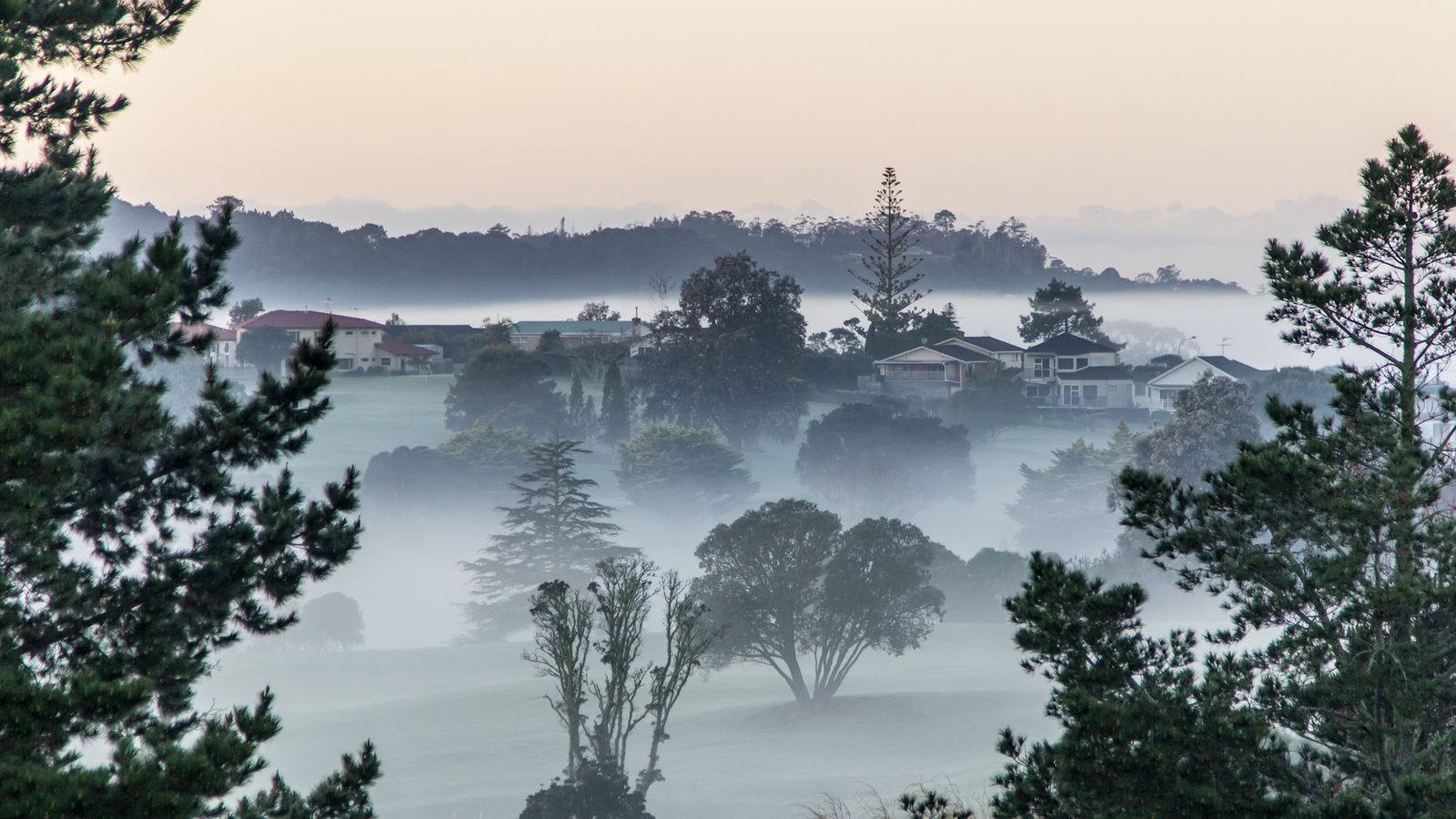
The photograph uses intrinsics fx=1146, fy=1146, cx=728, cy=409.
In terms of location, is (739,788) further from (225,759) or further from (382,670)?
(382,670)

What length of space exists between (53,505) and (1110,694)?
7.52 metres

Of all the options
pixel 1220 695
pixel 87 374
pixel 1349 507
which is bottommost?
pixel 1220 695

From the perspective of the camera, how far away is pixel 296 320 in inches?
3221

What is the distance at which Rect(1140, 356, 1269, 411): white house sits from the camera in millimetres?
71062

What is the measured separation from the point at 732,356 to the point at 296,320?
32.8 meters

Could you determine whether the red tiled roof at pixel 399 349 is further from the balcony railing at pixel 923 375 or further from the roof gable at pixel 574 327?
the balcony railing at pixel 923 375

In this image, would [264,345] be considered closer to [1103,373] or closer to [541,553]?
[541,553]

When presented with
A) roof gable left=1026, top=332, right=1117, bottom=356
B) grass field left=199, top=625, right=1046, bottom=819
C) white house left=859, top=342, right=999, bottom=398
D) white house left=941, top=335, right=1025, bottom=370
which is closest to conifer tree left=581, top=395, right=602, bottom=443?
white house left=859, top=342, right=999, bottom=398

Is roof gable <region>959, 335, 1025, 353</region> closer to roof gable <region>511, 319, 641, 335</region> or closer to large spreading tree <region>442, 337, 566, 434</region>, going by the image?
roof gable <region>511, 319, 641, 335</region>

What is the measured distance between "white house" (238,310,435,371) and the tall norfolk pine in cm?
7692

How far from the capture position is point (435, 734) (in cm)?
3378

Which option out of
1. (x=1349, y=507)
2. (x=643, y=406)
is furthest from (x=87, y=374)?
(x=643, y=406)

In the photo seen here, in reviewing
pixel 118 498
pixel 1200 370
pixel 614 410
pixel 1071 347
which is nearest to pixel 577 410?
pixel 614 410

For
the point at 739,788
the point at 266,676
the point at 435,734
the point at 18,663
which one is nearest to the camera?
the point at 18,663
